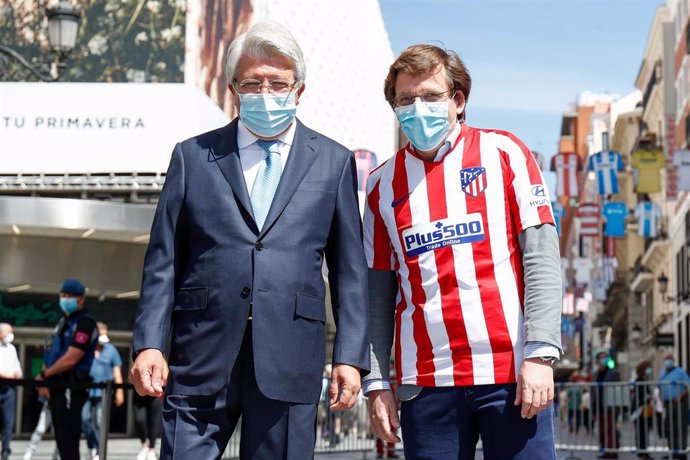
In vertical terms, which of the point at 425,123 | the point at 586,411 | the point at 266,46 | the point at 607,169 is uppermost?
the point at 607,169

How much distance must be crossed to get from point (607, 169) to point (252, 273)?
1192 inches

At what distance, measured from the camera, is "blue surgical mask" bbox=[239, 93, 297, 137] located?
4281mm

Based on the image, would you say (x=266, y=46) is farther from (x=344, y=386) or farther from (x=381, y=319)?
(x=344, y=386)

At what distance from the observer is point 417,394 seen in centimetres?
419

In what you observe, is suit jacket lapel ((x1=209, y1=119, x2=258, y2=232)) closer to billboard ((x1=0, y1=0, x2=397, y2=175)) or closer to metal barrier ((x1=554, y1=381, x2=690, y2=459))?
metal barrier ((x1=554, y1=381, x2=690, y2=459))

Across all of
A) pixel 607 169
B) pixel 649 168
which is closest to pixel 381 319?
pixel 607 169

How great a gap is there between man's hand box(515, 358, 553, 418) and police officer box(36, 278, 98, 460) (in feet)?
22.1

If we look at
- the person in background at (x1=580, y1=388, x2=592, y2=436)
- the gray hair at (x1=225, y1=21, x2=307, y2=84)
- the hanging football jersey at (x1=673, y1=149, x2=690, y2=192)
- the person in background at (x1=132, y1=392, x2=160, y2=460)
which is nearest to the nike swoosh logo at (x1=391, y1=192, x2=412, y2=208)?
the gray hair at (x1=225, y1=21, x2=307, y2=84)

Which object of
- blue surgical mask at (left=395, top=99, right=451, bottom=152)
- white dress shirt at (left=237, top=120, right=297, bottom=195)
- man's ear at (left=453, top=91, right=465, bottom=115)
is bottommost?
white dress shirt at (left=237, top=120, right=297, bottom=195)

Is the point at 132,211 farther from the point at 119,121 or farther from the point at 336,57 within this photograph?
the point at 336,57

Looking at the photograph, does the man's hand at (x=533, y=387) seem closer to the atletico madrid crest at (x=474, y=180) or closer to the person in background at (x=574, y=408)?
the atletico madrid crest at (x=474, y=180)

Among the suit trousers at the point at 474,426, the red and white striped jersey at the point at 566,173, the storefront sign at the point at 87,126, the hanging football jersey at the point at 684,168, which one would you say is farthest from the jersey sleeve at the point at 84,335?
the red and white striped jersey at the point at 566,173

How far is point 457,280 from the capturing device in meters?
4.20

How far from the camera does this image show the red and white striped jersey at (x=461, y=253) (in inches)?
164
